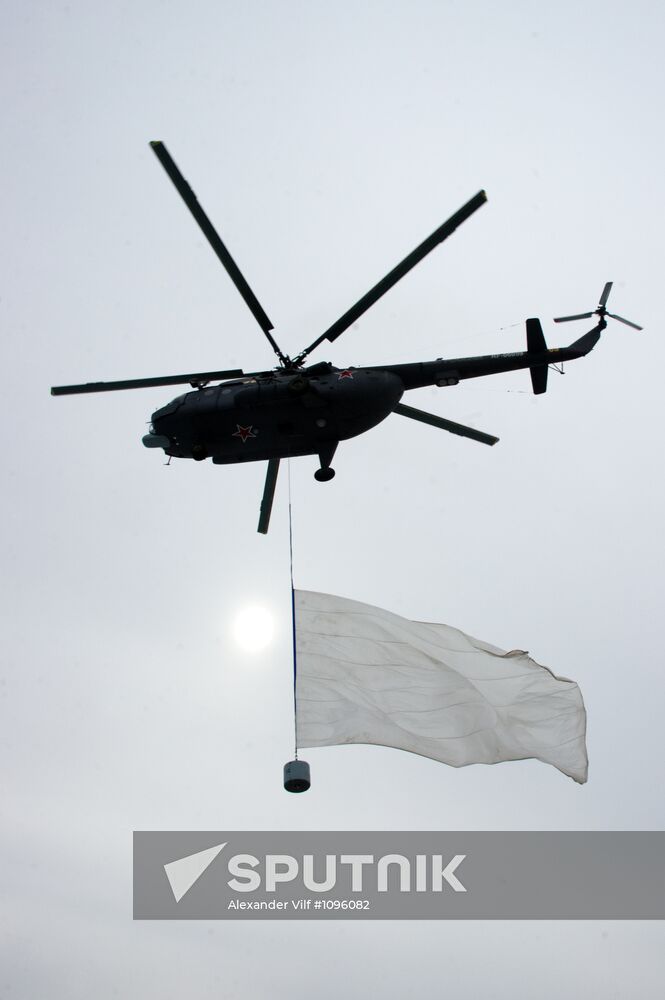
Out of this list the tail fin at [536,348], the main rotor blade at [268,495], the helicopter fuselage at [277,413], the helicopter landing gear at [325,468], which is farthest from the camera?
the main rotor blade at [268,495]

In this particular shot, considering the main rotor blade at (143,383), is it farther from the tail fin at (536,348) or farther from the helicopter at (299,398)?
the tail fin at (536,348)

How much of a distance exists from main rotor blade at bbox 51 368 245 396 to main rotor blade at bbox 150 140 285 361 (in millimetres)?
1287

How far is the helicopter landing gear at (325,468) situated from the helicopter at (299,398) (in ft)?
0.06

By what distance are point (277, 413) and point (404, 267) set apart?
3.54 m

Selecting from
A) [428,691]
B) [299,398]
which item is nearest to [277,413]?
[299,398]

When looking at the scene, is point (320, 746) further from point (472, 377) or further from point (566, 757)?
point (472, 377)

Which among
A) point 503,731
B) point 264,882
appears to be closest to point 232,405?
point 503,731

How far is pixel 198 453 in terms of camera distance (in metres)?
19.6

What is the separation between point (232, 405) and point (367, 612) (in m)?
4.39

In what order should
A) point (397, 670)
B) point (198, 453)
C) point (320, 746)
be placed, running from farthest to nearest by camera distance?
1. point (198, 453)
2. point (397, 670)
3. point (320, 746)

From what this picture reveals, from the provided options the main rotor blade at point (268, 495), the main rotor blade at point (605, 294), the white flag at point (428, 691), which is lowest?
the white flag at point (428, 691)

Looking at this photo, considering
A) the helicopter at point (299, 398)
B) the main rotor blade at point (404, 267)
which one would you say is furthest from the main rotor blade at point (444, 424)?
the main rotor blade at point (404, 267)

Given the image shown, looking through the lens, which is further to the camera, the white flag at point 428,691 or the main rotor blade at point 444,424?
the main rotor blade at point 444,424

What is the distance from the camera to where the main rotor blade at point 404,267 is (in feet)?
54.9
